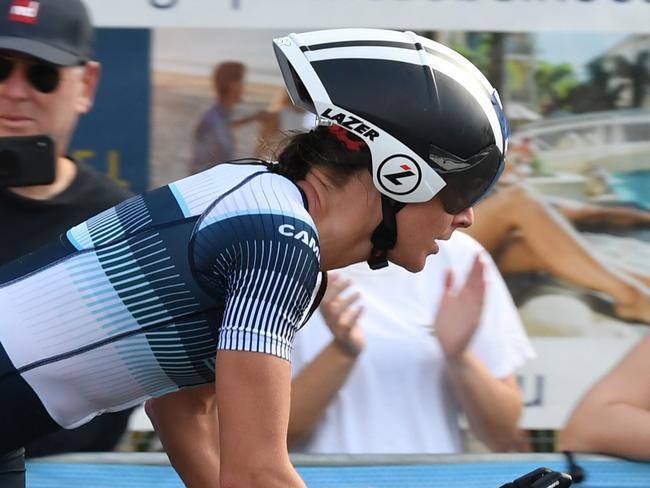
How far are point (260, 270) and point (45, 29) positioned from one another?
142cm

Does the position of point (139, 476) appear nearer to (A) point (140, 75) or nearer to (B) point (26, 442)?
(B) point (26, 442)

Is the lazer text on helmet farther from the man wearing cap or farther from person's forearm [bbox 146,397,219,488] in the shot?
the man wearing cap

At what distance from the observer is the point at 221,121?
3984 mm

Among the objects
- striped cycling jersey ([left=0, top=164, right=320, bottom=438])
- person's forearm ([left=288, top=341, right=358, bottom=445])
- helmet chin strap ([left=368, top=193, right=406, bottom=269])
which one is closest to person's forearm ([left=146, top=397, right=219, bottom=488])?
striped cycling jersey ([left=0, top=164, right=320, bottom=438])

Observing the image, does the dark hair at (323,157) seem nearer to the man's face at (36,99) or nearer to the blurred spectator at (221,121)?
the man's face at (36,99)

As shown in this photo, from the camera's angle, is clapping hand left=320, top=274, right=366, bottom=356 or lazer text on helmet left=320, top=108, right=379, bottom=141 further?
clapping hand left=320, top=274, right=366, bottom=356

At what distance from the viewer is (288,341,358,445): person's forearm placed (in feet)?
11.2

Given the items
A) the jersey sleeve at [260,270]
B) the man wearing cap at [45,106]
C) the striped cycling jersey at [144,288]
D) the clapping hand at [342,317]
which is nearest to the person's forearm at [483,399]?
the clapping hand at [342,317]

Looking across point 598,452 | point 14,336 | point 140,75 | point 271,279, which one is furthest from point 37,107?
point 598,452

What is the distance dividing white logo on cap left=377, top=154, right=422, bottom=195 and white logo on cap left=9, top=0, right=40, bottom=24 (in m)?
1.34

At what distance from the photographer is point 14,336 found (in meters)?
2.10

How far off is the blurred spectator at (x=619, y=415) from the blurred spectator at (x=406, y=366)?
531mm

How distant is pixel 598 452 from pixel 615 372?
0.21 metres

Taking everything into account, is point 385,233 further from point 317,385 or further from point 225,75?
point 225,75
